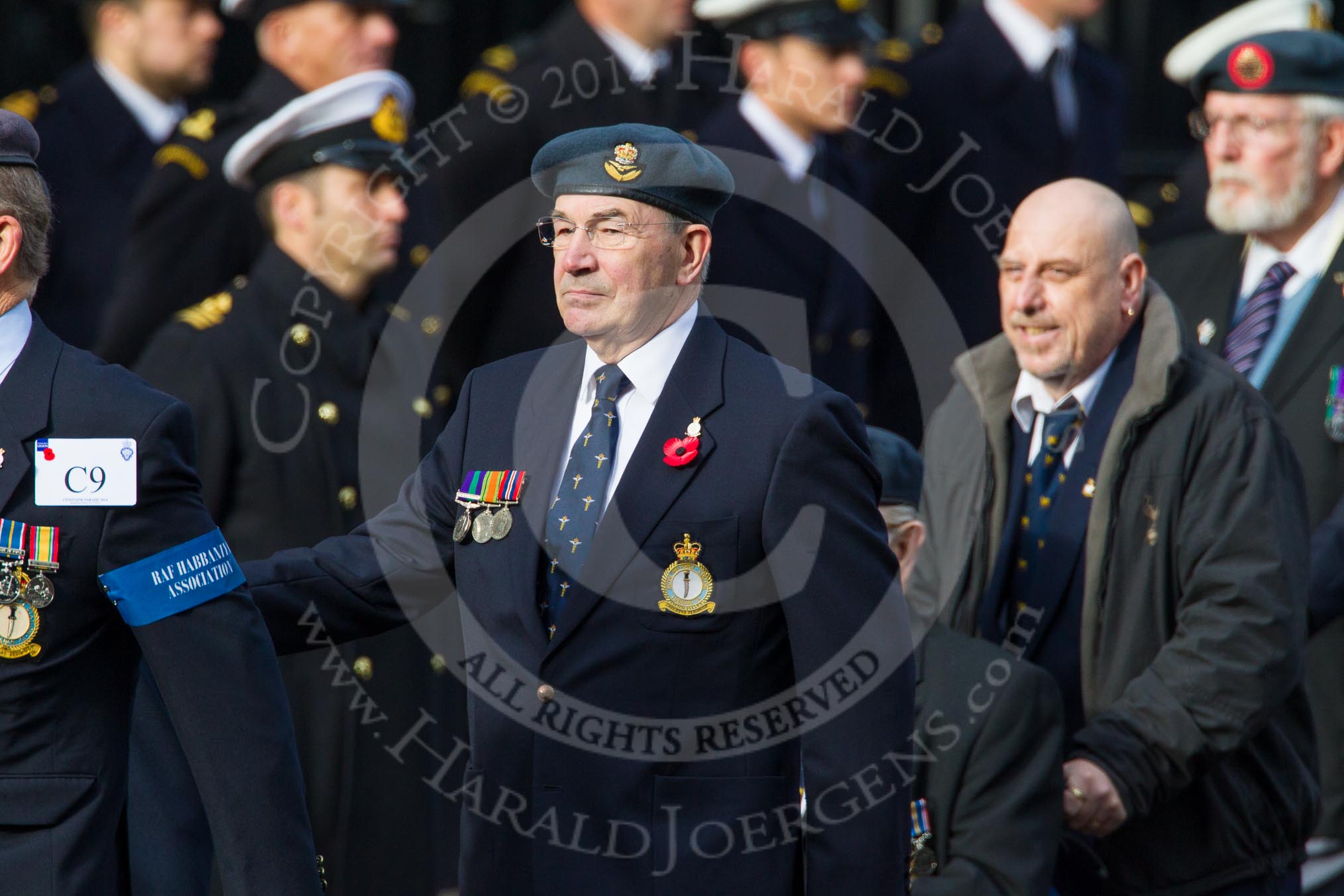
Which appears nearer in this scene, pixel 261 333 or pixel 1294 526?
pixel 1294 526

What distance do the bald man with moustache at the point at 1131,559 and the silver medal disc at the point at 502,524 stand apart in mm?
1314

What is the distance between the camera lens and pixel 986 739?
379cm

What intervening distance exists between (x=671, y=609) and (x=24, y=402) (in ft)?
3.35

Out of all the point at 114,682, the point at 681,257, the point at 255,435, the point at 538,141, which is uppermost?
the point at 538,141

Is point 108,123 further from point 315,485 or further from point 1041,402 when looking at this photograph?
point 1041,402

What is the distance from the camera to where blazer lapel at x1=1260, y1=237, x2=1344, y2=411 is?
4.99 metres

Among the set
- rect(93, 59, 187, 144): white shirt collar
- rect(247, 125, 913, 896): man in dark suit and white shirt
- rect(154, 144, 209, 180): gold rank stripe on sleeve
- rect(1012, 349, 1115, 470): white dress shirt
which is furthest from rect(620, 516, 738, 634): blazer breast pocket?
rect(93, 59, 187, 144): white shirt collar

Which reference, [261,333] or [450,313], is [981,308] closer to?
[450,313]

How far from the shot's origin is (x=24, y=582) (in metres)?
2.82

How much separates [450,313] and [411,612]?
2377 millimetres

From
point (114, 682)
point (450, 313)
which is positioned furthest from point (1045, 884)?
point (450, 313)

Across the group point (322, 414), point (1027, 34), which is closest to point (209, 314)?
point (322, 414)

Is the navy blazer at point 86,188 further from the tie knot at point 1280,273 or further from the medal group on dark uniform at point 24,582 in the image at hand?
the medal group on dark uniform at point 24,582

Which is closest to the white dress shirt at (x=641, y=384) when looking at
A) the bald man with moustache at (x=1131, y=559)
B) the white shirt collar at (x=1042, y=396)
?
the bald man with moustache at (x=1131, y=559)
